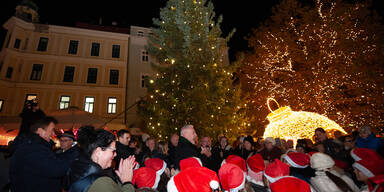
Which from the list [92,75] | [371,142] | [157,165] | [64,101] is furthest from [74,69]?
[371,142]

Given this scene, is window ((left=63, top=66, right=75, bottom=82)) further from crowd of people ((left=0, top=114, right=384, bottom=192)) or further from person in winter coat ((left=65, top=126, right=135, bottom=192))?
person in winter coat ((left=65, top=126, right=135, bottom=192))

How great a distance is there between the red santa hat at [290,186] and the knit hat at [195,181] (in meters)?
0.79

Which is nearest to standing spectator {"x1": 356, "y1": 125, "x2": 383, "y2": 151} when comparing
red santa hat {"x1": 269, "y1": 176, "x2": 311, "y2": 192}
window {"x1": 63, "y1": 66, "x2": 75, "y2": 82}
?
red santa hat {"x1": 269, "y1": 176, "x2": 311, "y2": 192}

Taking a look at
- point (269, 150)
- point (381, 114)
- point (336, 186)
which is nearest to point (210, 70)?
point (269, 150)

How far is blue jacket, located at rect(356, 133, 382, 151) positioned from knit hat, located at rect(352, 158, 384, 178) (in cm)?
337

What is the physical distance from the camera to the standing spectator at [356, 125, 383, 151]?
5.18 metres

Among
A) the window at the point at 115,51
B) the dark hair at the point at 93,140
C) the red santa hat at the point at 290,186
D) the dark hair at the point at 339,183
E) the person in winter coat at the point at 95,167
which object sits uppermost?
the window at the point at 115,51

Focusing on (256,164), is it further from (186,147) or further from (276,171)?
(186,147)

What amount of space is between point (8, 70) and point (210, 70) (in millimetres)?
21630

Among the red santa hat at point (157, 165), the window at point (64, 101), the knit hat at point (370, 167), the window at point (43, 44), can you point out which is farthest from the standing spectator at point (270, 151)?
the window at point (43, 44)

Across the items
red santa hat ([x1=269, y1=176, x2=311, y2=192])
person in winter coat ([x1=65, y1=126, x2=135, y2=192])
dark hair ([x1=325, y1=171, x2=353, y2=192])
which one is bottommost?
dark hair ([x1=325, y1=171, x2=353, y2=192])

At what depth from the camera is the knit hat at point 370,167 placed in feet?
8.39

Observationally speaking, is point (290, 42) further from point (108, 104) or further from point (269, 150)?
point (108, 104)

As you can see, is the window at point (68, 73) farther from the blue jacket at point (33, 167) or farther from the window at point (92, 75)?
the blue jacket at point (33, 167)
